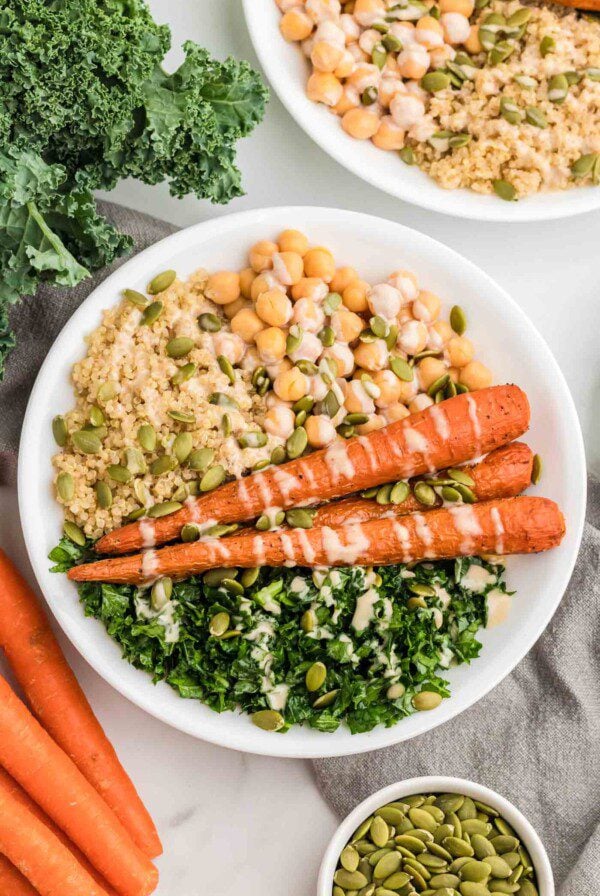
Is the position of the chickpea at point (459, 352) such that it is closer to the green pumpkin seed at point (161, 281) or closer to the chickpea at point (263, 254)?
the chickpea at point (263, 254)

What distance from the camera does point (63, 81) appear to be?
7.42 feet

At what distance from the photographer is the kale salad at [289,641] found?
248 cm

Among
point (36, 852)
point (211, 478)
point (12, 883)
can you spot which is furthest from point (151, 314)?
point (12, 883)

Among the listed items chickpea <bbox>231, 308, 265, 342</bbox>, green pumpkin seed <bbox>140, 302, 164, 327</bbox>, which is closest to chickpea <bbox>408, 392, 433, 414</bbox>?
chickpea <bbox>231, 308, 265, 342</bbox>

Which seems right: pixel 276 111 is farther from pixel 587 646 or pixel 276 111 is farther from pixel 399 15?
pixel 587 646

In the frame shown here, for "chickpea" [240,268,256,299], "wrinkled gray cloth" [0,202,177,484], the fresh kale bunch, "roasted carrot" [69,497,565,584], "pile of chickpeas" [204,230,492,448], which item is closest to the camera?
the fresh kale bunch

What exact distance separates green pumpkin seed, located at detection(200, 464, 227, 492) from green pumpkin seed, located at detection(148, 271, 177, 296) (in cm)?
48

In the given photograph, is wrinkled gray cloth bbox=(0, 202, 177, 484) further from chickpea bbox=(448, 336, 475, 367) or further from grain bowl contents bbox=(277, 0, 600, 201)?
chickpea bbox=(448, 336, 475, 367)

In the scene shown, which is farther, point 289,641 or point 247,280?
point 247,280

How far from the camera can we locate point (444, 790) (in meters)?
2.63

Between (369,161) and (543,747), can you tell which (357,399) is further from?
(543,747)

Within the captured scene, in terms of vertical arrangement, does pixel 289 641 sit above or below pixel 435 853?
above

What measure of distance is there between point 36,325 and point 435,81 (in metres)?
1.30

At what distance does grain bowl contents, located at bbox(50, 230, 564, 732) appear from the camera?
2477mm
